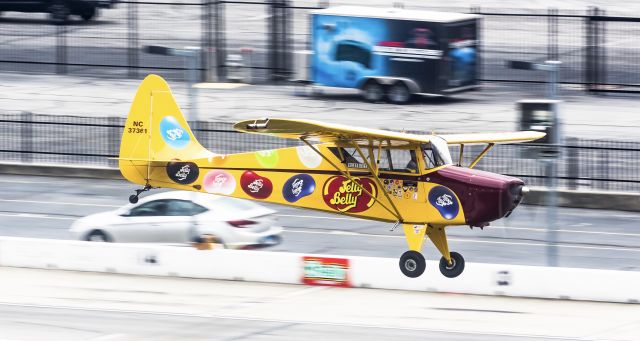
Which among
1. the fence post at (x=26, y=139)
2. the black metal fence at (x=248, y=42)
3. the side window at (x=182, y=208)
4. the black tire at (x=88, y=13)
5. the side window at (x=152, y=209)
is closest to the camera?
the side window at (x=182, y=208)

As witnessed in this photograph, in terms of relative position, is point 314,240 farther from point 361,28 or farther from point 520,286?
point 361,28

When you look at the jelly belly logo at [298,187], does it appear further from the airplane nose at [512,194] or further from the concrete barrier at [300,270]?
the airplane nose at [512,194]

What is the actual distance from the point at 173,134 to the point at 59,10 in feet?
95.4

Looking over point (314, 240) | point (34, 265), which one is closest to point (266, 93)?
point (314, 240)

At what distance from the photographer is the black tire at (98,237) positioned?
102 feet

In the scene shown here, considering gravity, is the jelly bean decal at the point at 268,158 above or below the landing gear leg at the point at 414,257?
above

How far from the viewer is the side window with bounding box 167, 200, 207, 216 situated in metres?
30.1

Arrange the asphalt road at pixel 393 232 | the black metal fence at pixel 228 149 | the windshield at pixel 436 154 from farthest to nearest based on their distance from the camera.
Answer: the black metal fence at pixel 228 149 → the asphalt road at pixel 393 232 → the windshield at pixel 436 154

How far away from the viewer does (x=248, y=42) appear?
187 ft

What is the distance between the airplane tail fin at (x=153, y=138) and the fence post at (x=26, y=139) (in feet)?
43.7

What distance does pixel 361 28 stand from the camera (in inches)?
1861

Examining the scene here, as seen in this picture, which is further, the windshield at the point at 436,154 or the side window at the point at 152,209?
the side window at the point at 152,209

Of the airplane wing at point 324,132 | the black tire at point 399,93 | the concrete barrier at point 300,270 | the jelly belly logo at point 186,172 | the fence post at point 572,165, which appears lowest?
the concrete barrier at point 300,270

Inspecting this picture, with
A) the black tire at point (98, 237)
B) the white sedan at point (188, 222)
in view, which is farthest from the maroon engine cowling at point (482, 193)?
the black tire at point (98, 237)
